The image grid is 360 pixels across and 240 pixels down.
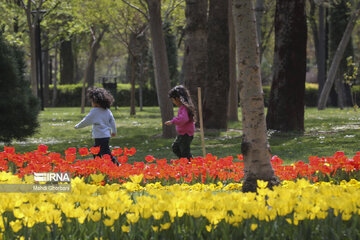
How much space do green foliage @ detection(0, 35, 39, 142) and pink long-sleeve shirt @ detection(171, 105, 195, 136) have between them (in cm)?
470

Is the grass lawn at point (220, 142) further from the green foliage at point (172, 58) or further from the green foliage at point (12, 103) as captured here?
the green foliage at point (172, 58)

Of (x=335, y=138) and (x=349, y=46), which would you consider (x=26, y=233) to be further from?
(x=349, y=46)

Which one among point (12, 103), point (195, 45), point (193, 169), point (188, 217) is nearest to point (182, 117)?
point (193, 169)

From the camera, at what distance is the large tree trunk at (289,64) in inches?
597

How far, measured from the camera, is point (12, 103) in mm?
11969

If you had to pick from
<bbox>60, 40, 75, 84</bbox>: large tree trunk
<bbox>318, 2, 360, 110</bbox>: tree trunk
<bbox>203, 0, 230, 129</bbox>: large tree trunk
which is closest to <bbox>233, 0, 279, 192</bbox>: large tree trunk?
<bbox>203, 0, 230, 129</bbox>: large tree trunk

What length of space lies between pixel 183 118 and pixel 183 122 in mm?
90

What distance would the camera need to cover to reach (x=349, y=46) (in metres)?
40.1

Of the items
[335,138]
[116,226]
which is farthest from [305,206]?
[335,138]

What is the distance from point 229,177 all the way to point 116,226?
3.62m

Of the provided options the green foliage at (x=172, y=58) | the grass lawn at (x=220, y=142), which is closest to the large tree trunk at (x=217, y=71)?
the grass lawn at (x=220, y=142)

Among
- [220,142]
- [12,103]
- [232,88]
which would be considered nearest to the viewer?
[12,103]

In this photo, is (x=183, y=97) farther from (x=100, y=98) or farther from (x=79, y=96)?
(x=79, y=96)

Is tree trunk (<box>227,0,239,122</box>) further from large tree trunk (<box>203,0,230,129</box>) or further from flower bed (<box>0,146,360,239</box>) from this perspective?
flower bed (<box>0,146,360,239</box>)
